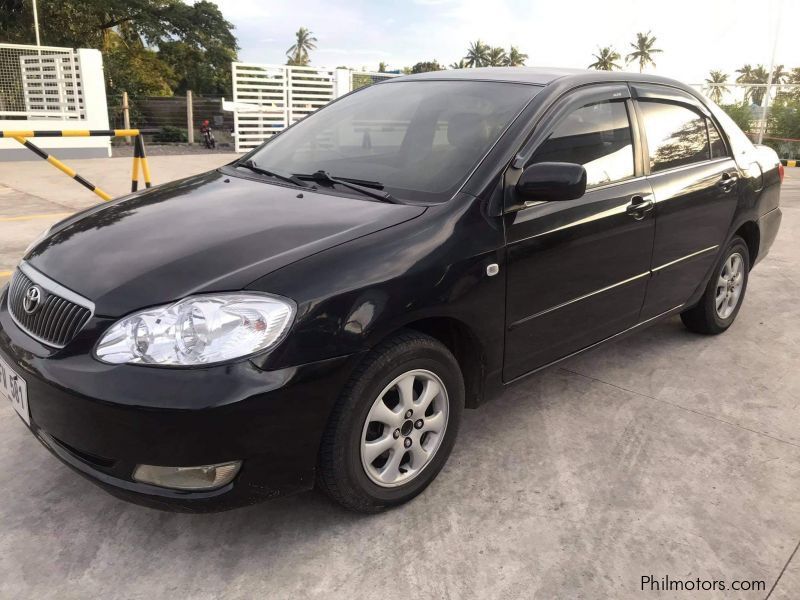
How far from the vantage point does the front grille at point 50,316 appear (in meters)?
2.12

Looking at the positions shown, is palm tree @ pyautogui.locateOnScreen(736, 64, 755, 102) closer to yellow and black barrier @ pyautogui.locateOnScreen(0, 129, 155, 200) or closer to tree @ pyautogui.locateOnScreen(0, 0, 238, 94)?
tree @ pyautogui.locateOnScreen(0, 0, 238, 94)

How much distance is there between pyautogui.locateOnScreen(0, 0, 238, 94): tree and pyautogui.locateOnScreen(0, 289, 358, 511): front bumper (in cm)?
2621

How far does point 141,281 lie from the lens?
214cm

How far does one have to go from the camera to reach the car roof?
3150mm

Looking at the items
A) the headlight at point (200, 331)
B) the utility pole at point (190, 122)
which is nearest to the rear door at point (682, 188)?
the headlight at point (200, 331)

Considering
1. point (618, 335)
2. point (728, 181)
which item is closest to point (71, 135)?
point (618, 335)

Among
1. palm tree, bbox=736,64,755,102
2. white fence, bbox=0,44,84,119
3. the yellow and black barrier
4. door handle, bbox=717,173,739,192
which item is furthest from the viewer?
palm tree, bbox=736,64,755,102

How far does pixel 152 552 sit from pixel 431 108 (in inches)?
86.1

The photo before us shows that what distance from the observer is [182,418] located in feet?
6.30

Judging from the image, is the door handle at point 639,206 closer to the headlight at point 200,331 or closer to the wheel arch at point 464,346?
the wheel arch at point 464,346

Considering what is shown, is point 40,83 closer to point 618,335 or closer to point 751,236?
point 751,236

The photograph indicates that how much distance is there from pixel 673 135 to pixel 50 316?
10.3 feet

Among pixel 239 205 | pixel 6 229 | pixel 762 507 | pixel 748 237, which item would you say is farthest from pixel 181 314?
pixel 6 229

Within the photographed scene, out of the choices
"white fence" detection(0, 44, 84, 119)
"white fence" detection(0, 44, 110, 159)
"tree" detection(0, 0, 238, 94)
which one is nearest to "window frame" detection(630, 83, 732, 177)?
"white fence" detection(0, 44, 110, 159)
